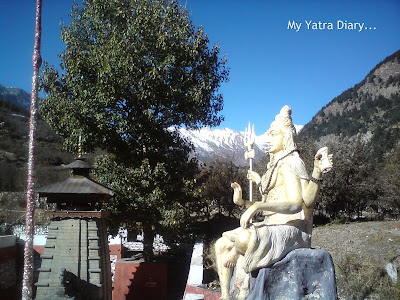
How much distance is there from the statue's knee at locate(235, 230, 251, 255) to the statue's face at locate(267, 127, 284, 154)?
138cm

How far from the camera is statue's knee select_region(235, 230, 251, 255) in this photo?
4.04m

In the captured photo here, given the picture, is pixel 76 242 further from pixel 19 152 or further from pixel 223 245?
pixel 19 152

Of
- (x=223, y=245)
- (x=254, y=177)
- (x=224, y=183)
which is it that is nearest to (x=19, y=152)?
(x=224, y=183)

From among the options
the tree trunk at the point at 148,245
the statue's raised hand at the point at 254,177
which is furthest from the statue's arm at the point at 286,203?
the tree trunk at the point at 148,245

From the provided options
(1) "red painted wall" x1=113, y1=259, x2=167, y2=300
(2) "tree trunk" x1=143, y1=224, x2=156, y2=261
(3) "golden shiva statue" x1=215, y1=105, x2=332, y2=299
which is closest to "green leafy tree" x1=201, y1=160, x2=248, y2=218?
(2) "tree trunk" x1=143, y1=224, x2=156, y2=261

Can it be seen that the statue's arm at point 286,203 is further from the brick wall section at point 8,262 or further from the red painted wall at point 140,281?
the brick wall section at point 8,262

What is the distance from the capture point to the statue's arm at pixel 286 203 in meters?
4.05

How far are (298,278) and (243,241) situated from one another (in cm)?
80

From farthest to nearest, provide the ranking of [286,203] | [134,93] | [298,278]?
[134,93]
[286,203]
[298,278]

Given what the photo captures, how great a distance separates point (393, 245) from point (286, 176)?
8.70m

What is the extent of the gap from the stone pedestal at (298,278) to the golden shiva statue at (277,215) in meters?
0.14

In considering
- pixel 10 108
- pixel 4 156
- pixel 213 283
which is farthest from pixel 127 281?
pixel 10 108

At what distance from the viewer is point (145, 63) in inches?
453

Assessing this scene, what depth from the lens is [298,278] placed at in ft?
13.5
